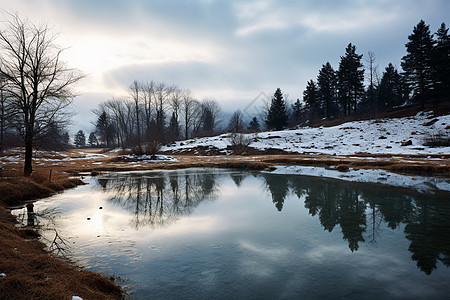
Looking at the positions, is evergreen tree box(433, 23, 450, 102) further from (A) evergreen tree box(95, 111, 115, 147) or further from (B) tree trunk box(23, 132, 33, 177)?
(A) evergreen tree box(95, 111, 115, 147)

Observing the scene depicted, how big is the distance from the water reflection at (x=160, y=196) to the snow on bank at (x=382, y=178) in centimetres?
863

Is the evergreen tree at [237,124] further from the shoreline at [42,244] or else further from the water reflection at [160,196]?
the water reflection at [160,196]

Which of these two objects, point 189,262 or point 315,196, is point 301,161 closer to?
point 315,196

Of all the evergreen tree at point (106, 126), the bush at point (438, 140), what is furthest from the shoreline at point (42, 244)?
the evergreen tree at point (106, 126)

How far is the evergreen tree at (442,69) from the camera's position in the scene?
42000mm

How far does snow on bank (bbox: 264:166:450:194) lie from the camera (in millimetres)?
15352

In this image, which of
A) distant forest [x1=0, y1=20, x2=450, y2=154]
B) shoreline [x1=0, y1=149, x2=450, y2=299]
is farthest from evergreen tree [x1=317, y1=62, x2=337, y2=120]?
shoreline [x1=0, y1=149, x2=450, y2=299]

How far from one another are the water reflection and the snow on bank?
8635 millimetres

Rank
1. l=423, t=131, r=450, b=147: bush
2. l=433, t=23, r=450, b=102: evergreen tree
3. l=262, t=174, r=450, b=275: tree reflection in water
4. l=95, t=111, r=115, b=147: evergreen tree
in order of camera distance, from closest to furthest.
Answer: l=262, t=174, r=450, b=275: tree reflection in water, l=423, t=131, r=450, b=147: bush, l=433, t=23, r=450, b=102: evergreen tree, l=95, t=111, r=115, b=147: evergreen tree

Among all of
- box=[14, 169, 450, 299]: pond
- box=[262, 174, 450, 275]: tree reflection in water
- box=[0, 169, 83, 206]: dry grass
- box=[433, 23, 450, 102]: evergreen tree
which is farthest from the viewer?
box=[433, 23, 450, 102]: evergreen tree

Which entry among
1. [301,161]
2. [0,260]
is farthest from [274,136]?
[0,260]

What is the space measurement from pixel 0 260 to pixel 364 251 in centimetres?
832

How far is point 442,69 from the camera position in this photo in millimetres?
42969

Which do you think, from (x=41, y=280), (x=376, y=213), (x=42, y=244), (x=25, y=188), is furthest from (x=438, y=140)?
(x=25, y=188)
